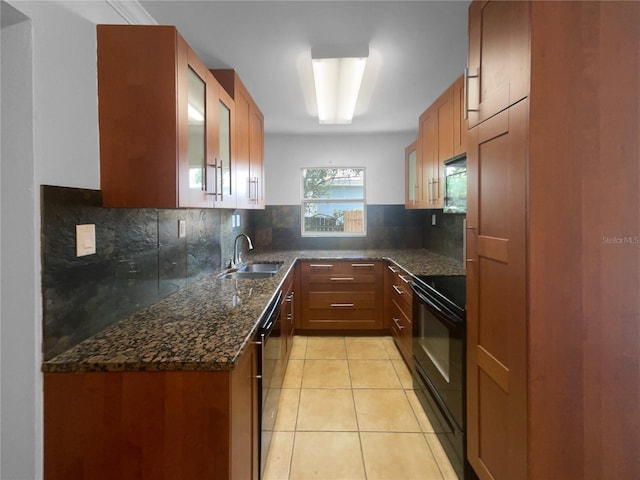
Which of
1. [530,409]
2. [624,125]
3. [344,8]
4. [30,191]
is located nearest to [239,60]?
[344,8]

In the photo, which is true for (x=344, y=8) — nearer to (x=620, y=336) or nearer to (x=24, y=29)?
(x=24, y=29)

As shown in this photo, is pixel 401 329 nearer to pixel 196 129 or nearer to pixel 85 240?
pixel 196 129

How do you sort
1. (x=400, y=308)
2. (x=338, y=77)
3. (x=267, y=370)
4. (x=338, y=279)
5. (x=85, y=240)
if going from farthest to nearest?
1. (x=338, y=279)
2. (x=400, y=308)
3. (x=338, y=77)
4. (x=267, y=370)
5. (x=85, y=240)

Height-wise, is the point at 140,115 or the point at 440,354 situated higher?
the point at 140,115

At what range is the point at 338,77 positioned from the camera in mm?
2375

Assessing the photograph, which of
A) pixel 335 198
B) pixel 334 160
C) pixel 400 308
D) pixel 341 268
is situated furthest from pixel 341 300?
pixel 334 160

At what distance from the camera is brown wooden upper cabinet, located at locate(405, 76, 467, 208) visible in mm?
2273

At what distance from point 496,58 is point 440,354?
60.5 inches

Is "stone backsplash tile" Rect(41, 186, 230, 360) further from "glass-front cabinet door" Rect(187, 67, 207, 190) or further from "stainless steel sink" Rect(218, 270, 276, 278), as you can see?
"stainless steel sink" Rect(218, 270, 276, 278)

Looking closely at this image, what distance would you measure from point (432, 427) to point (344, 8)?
2509 mm

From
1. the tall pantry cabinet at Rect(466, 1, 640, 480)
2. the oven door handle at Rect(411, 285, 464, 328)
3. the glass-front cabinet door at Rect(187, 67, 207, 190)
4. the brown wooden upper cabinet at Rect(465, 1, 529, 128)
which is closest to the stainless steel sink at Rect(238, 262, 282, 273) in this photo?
the oven door handle at Rect(411, 285, 464, 328)

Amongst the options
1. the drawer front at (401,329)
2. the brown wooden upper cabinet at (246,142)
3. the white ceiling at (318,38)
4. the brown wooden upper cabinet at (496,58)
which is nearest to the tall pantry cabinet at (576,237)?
the brown wooden upper cabinet at (496,58)

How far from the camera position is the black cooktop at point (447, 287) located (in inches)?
70.7

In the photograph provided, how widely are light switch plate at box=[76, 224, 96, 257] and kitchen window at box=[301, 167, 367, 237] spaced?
3098 millimetres
